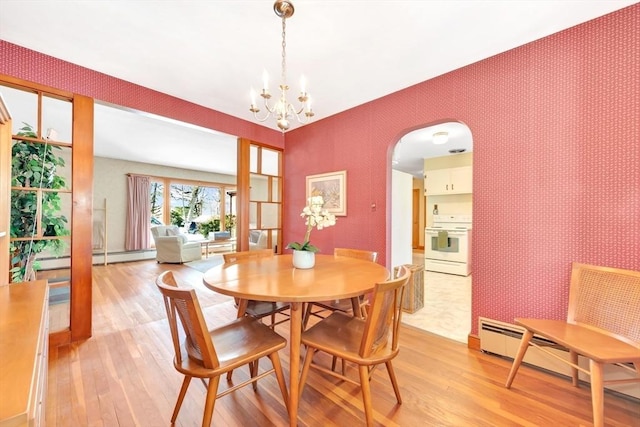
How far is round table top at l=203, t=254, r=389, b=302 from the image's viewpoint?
1214 mm

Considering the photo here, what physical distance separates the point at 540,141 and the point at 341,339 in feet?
6.81

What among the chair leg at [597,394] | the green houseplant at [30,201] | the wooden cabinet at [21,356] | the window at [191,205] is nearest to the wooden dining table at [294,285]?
the wooden cabinet at [21,356]

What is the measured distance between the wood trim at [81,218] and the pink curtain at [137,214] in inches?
178

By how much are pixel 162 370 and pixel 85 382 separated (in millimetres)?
457

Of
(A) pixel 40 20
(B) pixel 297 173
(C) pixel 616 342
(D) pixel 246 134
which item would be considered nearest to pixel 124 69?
(A) pixel 40 20

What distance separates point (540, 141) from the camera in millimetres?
1896

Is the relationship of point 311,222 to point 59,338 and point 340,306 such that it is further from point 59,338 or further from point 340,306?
point 59,338

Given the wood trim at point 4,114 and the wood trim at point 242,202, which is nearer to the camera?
the wood trim at point 4,114

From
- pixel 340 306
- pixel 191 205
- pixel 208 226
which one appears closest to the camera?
pixel 340 306

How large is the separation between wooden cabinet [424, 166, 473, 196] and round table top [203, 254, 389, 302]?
161 inches

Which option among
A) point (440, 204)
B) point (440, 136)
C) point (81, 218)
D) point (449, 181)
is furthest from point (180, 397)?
point (440, 204)

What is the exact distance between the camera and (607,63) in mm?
1665

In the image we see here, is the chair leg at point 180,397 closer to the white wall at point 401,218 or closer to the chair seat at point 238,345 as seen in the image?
the chair seat at point 238,345

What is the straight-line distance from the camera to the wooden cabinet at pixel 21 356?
60cm
